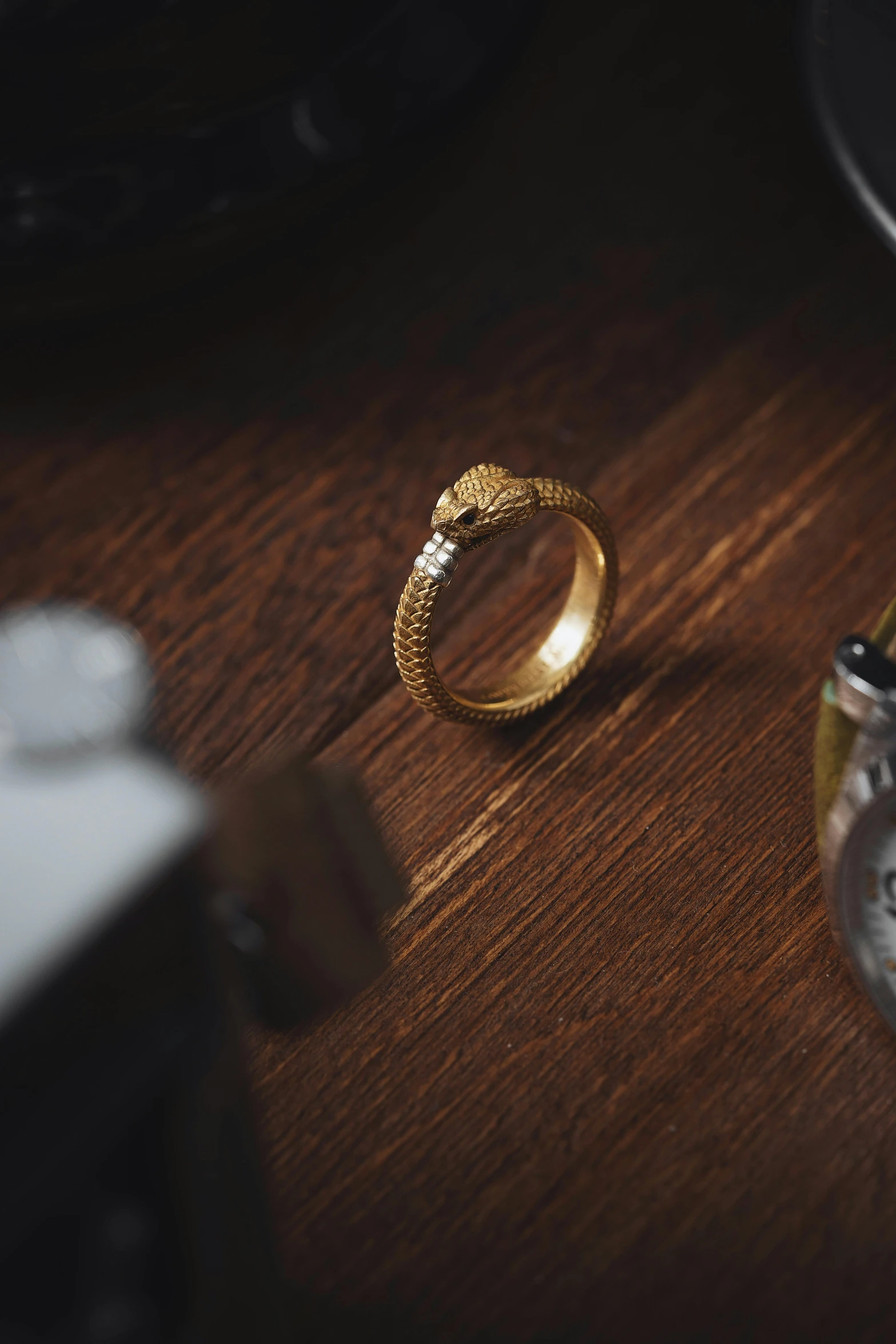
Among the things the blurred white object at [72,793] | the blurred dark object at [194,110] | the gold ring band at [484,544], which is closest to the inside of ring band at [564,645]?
the gold ring band at [484,544]

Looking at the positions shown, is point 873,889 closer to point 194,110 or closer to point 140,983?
point 140,983

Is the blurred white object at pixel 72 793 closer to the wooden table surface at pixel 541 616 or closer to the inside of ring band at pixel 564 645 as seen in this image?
the wooden table surface at pixel 541 616

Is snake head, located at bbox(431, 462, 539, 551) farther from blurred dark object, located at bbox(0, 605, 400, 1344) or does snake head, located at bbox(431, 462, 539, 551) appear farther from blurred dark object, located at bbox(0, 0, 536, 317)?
blurred dark object, located at bbox(0, 0, 536, 317)

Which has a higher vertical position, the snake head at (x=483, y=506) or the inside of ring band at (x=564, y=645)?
the snake head at (x=483, y=506)

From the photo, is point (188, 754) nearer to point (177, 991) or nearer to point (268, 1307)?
point (177, 991)

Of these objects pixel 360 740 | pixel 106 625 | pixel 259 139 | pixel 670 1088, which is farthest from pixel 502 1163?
pixel 259 139

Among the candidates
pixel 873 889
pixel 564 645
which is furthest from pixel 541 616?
pixel 873 889
